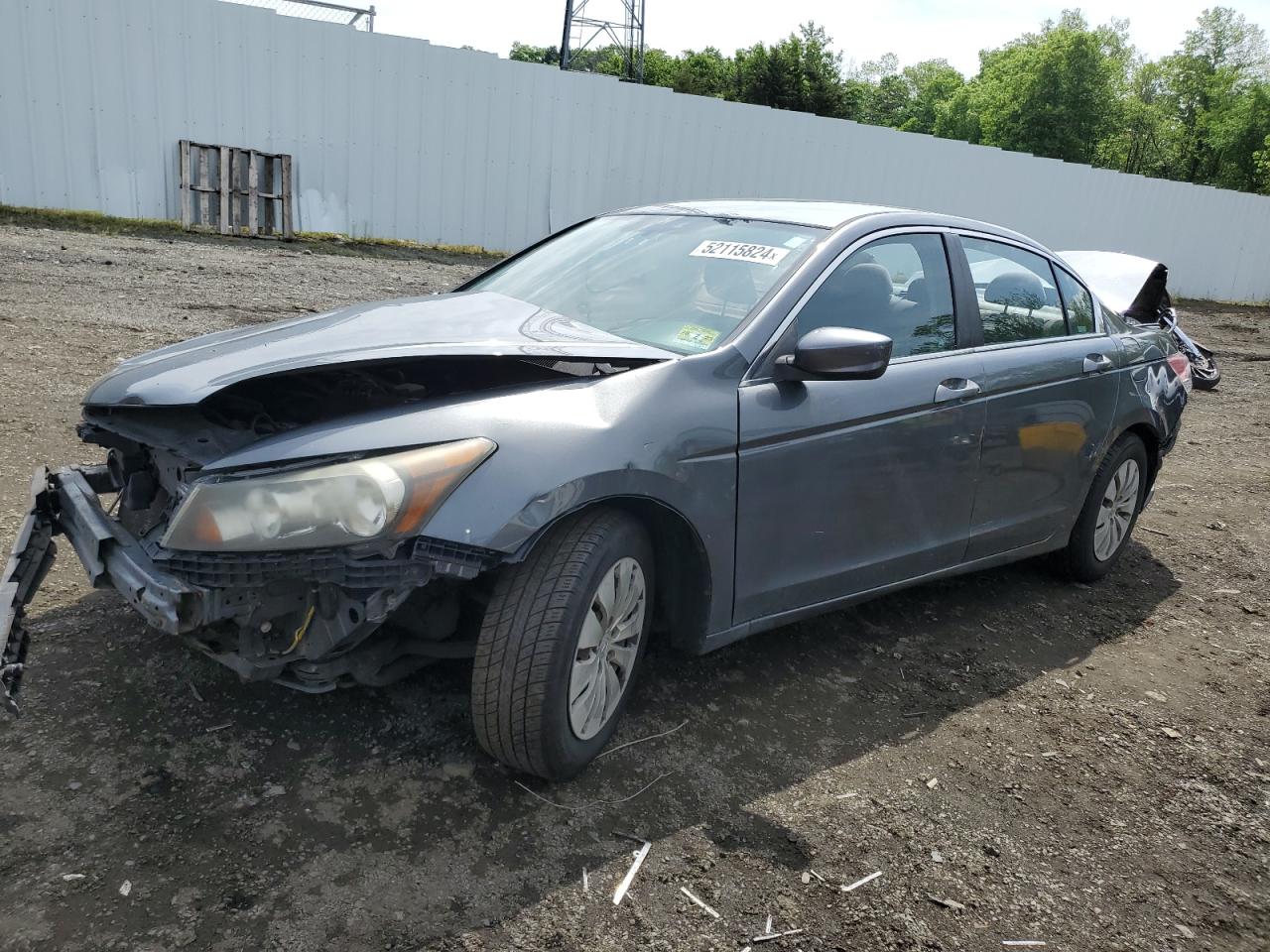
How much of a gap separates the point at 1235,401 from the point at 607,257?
10.1 m

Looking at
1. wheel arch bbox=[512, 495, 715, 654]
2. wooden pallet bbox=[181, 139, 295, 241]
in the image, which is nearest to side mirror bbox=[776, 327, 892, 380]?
wheel arch bbox=[512, 495, 715, 654]

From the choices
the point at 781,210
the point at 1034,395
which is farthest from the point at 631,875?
the point at 1034,395

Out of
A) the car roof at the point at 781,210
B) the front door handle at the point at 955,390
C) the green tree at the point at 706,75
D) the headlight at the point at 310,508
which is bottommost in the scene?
the headlight at the point at 310,508

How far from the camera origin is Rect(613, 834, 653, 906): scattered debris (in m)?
2.42

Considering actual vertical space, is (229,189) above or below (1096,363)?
below

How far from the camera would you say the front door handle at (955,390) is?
3648mm

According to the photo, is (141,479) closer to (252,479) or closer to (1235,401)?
(252,479)

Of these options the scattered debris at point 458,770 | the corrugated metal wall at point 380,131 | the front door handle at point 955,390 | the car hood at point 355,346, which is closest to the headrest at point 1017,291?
the front door handle at point 955,390

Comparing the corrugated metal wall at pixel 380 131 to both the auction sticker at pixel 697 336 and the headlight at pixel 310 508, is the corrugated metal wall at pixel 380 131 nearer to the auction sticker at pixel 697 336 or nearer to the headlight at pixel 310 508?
the auction sticker at pixel 697 336

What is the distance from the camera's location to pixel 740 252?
3531 millimetres

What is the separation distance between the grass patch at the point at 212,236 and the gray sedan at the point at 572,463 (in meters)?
11.6

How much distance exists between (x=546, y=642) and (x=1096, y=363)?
3.10 m

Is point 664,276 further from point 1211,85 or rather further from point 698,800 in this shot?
point 1211,85

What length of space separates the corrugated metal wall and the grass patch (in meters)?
0.26
